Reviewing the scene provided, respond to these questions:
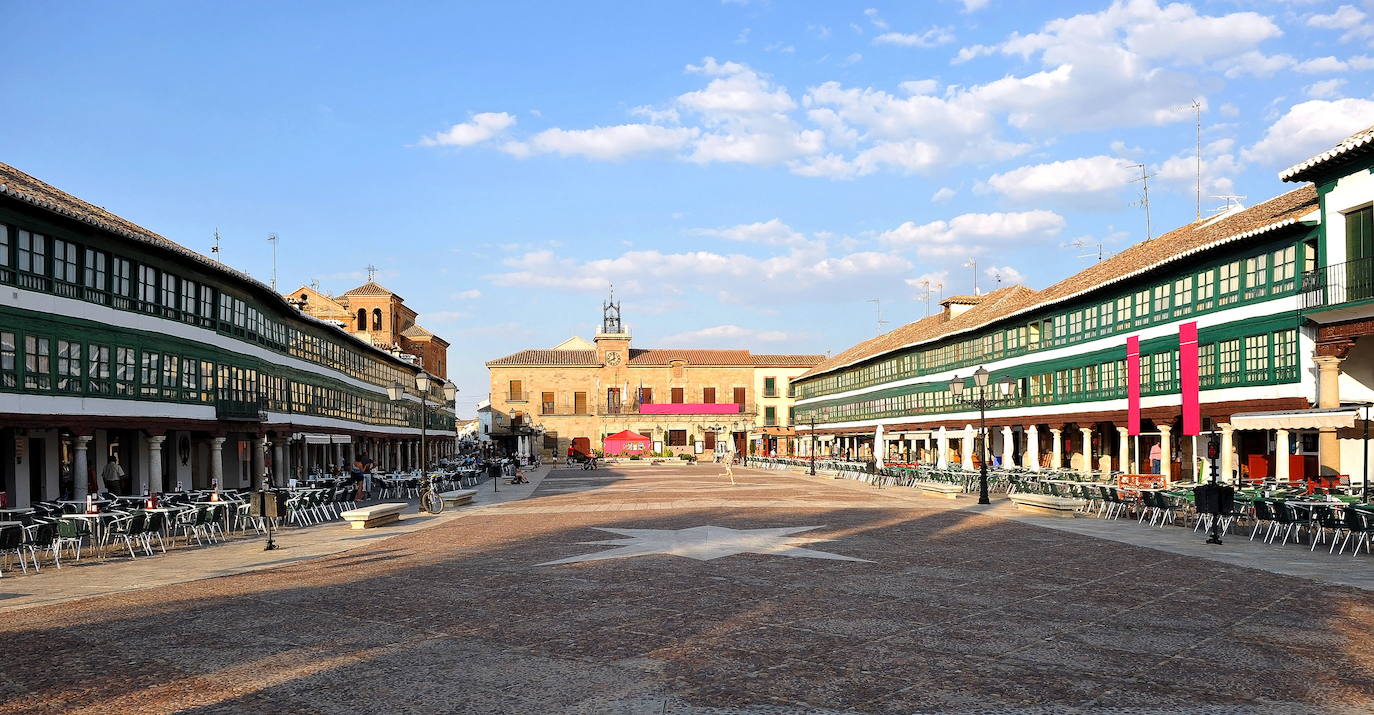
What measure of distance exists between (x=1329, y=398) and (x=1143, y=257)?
46.5ft

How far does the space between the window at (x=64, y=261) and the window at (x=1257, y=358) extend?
3297 centimetres

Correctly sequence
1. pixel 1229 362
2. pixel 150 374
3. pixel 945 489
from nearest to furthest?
pixel 150 374
pixel 1229 362
pixel 945 489

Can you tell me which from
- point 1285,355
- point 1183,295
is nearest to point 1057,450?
point 1183,295

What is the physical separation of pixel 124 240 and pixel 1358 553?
97.1 feet

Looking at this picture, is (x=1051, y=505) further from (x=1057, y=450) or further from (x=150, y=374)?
(x=150, y=374)

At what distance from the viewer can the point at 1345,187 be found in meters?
26.1

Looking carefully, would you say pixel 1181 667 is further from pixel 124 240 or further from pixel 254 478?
pixel 254 478

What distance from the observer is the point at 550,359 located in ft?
329

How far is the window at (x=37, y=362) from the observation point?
23.4 metres

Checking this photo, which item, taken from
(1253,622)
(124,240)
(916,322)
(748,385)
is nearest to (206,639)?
(1253,622)

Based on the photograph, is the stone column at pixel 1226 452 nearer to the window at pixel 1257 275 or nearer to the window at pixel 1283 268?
the window at pixel 1257 275

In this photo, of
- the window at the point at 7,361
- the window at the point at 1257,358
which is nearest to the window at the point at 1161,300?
the window at the point at 1257,358

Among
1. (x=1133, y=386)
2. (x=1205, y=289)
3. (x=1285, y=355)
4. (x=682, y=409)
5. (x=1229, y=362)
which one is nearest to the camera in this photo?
(x=1285, y=355)

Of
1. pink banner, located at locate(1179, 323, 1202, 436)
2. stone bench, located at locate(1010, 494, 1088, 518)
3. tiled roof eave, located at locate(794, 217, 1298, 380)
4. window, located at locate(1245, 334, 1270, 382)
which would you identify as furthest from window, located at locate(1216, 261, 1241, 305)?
stone bench, located at locate(1010, 494, 1088, 518)
